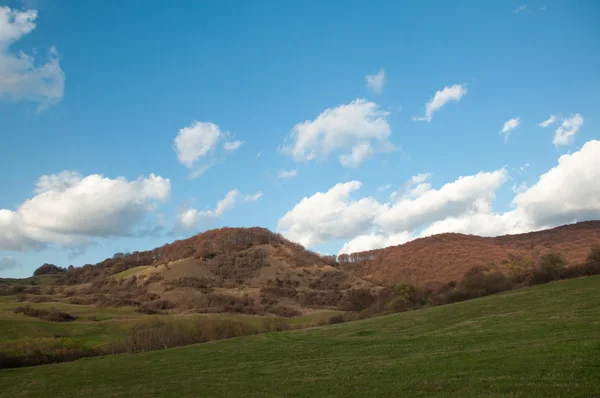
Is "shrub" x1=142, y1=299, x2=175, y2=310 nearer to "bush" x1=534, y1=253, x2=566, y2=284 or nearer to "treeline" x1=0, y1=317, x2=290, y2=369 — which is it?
"treeline" x1=0, y1=317, x2=290, y2=369

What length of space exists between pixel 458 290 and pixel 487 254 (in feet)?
242

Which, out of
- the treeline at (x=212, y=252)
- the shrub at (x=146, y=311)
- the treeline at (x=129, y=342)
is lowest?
the treeline at (x=129, y=342)

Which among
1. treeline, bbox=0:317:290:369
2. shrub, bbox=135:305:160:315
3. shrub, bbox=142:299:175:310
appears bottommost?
treeline, bbox=0:317:290:369

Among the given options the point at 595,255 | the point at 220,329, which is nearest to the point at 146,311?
the point at 220,329

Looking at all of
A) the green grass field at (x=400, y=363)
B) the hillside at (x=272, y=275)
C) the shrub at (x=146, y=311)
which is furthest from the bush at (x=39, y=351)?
the hillside at (x=272, y=275)

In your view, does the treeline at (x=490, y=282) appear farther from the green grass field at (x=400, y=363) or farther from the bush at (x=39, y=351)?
the bush at (x=39, y=351)

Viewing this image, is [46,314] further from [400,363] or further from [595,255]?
[595,255]

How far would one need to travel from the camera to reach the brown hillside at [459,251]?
128 meters

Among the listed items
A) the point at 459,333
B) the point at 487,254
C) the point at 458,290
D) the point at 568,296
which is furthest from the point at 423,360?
the point at 487,254

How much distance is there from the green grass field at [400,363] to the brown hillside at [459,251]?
80186mm

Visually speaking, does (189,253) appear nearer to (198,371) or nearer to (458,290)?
(458,290)

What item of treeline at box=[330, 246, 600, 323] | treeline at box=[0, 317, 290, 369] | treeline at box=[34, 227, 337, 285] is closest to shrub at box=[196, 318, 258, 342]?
treeline at box=[0, 317, 290, 369]

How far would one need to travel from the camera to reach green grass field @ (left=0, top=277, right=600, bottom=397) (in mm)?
15969

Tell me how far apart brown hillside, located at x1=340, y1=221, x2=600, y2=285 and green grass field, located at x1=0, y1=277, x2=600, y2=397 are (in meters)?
80.2
